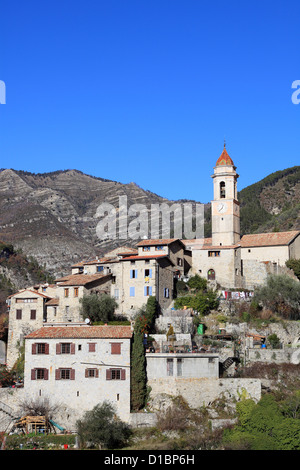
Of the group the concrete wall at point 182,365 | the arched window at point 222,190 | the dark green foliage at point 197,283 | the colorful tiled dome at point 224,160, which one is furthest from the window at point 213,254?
the concrete wall at point 182,365

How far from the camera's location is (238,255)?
2472 inches

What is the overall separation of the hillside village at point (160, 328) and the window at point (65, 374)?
0.07m

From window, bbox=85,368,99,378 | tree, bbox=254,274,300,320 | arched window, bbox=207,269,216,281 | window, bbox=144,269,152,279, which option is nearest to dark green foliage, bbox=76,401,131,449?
window, bbox=85,368,99,378

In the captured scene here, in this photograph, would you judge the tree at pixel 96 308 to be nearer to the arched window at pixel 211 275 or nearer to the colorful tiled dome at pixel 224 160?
the arched window at pixel 211 275

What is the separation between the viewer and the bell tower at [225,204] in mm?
66625

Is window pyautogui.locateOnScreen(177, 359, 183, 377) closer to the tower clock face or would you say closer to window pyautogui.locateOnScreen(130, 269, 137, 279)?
window pyautogui.locateOnScreen(130, 269, 137, 279)

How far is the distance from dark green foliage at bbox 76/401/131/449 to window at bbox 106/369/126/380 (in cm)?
234

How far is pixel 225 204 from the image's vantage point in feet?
222

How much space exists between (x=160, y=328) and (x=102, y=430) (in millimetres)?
13384

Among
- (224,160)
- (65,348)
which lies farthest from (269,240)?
(65,348)

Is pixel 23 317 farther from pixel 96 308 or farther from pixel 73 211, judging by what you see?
pixel 73 211
